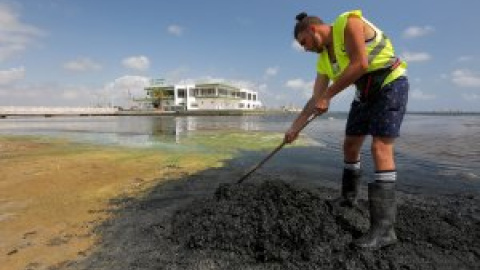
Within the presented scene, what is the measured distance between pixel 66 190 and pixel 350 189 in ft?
15.6

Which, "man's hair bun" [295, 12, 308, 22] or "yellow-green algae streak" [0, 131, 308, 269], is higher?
"man's hair bun" [295, 12, 308, 22]

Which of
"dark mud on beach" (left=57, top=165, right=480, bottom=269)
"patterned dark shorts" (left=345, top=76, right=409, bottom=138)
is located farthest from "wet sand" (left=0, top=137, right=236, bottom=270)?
"patterned dark shorts" (left=345, top=76, right=409, bottom=138)

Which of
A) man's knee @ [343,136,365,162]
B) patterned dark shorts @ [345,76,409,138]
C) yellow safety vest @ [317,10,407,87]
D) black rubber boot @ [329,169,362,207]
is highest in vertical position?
yellow safety vest @ [317,10,407,87]

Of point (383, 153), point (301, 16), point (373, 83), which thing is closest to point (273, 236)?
point (383, 153)

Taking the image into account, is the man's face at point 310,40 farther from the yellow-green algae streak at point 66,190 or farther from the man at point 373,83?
the yellow-green algae streak at point 66,190

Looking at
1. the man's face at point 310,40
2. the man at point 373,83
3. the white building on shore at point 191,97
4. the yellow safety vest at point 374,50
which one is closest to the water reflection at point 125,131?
the man's face at point 310,40

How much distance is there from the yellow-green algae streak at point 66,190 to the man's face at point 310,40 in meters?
2.99

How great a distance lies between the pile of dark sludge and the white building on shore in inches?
3560

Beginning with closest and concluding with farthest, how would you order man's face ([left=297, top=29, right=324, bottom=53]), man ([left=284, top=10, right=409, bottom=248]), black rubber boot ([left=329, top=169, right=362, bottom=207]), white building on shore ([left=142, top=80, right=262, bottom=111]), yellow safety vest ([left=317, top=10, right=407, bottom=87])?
man ([left=284, top=10, right=409, bottom=248])
yellow safety vest ([left=317, top=10, right=407, bottom=87])
man's face ([left=297, top=29, right=324, bottom=53])
black rubber boot ([left=329, top=169, right=362, bottom=207])
white building on shore ([left=142, top=80, right=262, bottom=111])

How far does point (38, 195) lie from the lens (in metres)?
6.09

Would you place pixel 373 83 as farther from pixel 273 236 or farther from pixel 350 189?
pixel 273 236

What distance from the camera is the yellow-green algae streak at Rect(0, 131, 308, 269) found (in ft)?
12.7

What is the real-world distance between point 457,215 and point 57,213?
16.6 feet

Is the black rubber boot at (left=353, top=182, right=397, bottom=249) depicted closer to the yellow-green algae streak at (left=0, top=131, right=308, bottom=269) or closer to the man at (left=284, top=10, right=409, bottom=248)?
the man at (left=284, top=10, right=409, bottom=248)
